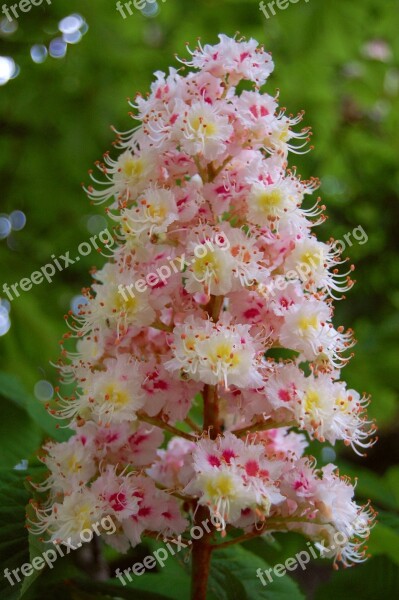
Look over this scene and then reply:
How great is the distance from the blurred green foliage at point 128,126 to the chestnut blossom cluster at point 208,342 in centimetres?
96

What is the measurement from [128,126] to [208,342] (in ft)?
8.79

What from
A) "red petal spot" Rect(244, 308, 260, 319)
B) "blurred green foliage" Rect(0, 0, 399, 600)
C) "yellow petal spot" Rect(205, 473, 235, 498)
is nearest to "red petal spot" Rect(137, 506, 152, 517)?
"yellow petal spot" Rect(205, 473, 235, 498)

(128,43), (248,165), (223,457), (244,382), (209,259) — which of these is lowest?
(223,457)

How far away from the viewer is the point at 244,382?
4.48 feet

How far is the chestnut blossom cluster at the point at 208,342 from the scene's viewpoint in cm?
140

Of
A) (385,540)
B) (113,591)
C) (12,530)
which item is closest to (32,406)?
(12,530)

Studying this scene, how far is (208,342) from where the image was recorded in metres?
1.37

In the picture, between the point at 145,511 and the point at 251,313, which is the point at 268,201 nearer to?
the point at 251,313

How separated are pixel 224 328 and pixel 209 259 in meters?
0.14

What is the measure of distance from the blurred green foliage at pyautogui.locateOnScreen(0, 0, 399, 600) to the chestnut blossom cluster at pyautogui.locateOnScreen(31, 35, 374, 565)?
3.15 ft

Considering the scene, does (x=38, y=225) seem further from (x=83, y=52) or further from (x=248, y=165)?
(x=248, y=165)

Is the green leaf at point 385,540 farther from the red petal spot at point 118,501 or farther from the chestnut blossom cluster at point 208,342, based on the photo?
the red petal spot at point 118,501

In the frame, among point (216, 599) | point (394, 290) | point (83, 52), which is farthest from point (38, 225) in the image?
point (216, 599)

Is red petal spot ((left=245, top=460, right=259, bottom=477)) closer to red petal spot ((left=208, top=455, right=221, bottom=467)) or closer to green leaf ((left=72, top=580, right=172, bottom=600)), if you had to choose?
red petal spot ((left=208, top=455, right=221, bottom=467))
